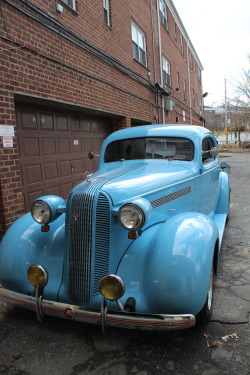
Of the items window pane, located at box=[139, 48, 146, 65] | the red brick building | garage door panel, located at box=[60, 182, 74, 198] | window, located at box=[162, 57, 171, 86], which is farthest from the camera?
window, located at box=[162, 57, 171, 86]

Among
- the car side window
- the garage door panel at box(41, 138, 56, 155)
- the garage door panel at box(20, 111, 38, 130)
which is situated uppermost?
the garage door panel at box(20, 111, 38, 130)

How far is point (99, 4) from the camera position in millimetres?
7418

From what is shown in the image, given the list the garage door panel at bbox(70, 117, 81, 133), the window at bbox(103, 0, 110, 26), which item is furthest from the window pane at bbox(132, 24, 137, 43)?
the garage door panel at bbox(70, 117, 81, 133)

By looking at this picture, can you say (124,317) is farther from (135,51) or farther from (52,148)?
(135,51)

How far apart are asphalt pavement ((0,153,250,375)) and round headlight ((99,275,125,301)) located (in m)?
0.52

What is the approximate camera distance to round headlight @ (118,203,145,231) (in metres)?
2.24

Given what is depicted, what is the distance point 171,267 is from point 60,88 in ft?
15.2

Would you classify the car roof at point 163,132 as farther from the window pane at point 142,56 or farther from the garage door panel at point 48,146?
the window pane at point 142,56

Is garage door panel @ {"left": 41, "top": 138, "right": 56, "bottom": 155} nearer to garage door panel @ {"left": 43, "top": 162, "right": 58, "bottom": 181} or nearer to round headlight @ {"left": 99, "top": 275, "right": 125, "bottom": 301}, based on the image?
garage door panel @ {"left": 43, "top": 162, "right": 58, "bottom": 181}

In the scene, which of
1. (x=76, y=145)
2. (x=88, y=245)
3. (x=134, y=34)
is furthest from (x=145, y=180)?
(x=134, y=34)

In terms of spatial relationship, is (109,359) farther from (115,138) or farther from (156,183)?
(115,138)

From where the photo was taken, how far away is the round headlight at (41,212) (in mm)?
2719

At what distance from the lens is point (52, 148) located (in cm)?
597

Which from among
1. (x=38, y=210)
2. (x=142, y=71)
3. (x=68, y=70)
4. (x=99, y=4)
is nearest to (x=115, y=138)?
(x=38, y=210)
